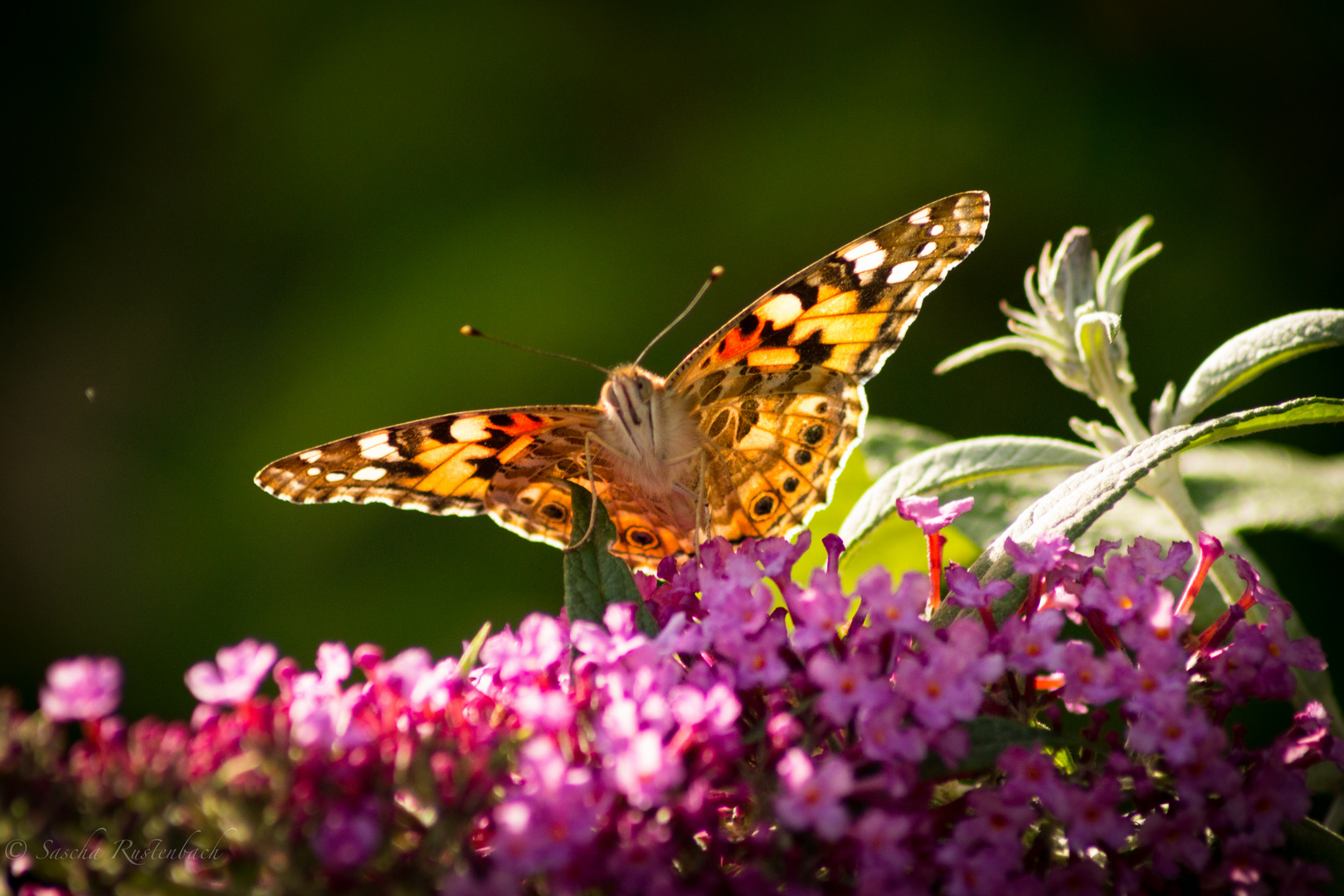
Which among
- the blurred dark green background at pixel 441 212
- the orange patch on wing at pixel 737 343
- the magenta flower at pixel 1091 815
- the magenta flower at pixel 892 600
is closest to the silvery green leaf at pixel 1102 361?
the orange patch on wing at pixel 737 343

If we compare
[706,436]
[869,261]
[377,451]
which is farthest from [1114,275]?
[377,451]

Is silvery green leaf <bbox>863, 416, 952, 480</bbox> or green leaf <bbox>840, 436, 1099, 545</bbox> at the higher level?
green leaf <bbox>840, 436, 1099, 545</bbox>

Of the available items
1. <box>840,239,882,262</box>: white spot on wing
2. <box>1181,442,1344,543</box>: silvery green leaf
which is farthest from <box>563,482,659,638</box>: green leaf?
<box>1181,442,1344,543</box>: silvery green leaf

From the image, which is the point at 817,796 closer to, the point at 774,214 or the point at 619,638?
the point at 619,638

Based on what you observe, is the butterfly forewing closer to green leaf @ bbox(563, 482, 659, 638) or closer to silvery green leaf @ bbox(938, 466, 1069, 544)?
green leaf @ bbox(563, 482, 659, 638)

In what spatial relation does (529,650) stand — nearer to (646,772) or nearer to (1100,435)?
(646,772)

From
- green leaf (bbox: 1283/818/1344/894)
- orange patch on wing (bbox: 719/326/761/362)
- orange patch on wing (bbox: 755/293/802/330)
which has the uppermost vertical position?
orange patch on wing (bbox: 755/293/802/330)

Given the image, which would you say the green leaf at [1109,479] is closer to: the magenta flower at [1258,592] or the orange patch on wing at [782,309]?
the magenta flower at [1258,592]
